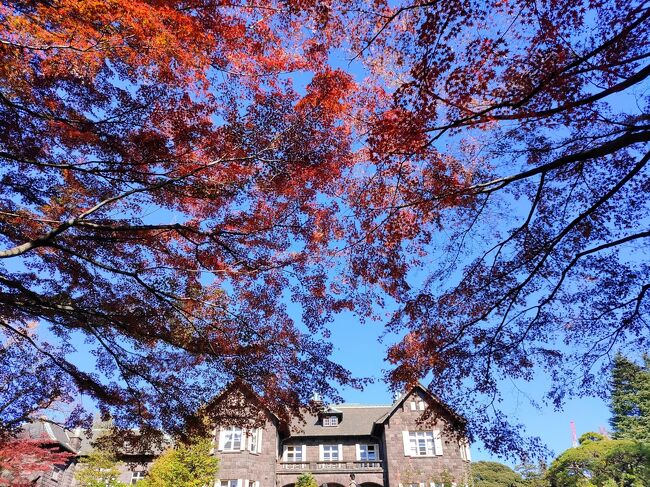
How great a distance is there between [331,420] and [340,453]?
206 cm

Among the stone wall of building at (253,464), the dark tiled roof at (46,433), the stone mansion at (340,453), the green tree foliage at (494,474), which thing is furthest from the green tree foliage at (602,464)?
the dark tiled roof at (46,433)

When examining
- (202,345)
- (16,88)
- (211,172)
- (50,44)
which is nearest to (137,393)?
(202,345)

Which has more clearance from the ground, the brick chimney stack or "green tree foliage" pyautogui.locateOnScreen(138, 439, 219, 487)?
the brick chimney stack

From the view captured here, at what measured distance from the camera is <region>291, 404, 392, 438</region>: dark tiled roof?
2595 centimetres

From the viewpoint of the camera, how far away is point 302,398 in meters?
9.31

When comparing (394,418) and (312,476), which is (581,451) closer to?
(394,418)

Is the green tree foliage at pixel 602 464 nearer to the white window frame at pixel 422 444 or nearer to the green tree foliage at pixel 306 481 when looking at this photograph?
the white window frame at pixel 422 444

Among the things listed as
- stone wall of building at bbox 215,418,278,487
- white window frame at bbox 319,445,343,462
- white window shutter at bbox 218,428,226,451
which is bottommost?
stone wall of building at bbox 215,418,278,487

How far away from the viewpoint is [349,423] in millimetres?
27125

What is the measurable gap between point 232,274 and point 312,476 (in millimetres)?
19383

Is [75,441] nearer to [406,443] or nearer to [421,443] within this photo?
[406,443]

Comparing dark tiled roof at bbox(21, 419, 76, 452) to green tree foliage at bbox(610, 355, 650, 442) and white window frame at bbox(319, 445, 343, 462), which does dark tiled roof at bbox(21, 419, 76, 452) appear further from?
green tree foliage at bbox(610, 355, 650, 442)

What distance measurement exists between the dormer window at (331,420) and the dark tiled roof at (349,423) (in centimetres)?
26

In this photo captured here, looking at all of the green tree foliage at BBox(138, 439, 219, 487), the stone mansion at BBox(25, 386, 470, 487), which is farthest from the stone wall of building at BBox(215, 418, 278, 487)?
the green tree foliage at BBox(138, 439, 219, 487)
